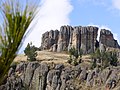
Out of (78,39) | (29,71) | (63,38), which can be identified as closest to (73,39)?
(78,39)

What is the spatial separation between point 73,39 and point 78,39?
11.5 ft

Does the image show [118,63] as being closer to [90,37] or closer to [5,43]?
[90,37]

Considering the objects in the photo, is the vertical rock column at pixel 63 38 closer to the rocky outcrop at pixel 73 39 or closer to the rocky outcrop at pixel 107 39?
the rocky outcrop at pixel 73 39

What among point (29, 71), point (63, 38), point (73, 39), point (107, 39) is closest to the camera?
point (29, 71)

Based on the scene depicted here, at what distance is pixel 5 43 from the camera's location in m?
7.38

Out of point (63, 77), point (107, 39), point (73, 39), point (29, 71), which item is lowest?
point (63, 77)

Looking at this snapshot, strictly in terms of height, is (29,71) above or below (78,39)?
below

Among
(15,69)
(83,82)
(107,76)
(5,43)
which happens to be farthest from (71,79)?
(5,43)

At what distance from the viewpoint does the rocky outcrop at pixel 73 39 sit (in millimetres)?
170750

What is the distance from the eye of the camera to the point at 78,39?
173375mm

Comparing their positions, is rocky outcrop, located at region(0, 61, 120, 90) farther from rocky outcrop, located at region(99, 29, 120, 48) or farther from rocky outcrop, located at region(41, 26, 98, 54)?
rocky outcrop, located at region(99, 29, 120, 48)

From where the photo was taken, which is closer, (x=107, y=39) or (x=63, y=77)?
(x=63, y=77)

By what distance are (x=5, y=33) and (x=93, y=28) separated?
169 metres

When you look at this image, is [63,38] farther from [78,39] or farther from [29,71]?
[29,71]
